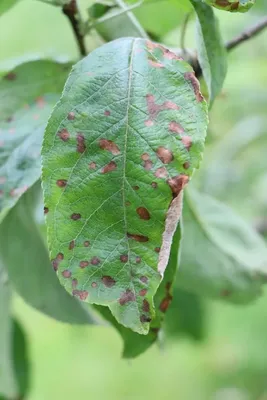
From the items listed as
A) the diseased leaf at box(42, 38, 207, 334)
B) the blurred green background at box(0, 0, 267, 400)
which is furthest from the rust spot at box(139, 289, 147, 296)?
the blurred green background at box(0, 0, 267, 400)

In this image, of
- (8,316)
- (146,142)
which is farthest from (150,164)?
(8,316)

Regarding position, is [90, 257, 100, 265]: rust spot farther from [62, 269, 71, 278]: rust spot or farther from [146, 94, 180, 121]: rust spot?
[146, 94, 180, 121]: rust spot

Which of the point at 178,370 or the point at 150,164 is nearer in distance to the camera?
the point at 150,164

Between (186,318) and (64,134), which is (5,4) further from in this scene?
(186,318)

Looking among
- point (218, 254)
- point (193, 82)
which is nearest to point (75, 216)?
point (193, 82)

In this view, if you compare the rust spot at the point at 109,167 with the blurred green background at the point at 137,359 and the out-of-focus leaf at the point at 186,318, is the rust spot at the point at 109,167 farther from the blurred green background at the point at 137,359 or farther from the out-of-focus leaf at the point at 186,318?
the blurred green background at the point at 137,359

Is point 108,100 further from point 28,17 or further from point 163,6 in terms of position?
point 28,17
